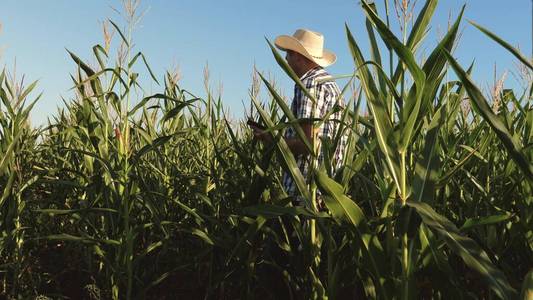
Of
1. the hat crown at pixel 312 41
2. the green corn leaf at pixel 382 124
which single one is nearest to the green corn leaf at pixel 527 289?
the green corn leaf at pixel 382 124

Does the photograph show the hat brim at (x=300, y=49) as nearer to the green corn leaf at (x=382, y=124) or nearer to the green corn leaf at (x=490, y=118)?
the green corn leaf at (x=382, y=124)

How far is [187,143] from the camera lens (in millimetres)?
4027

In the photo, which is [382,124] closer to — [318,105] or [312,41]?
[318,105]

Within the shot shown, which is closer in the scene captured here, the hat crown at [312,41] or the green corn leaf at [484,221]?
the green corn leaf at [484,221]

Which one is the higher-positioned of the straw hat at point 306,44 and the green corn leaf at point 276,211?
the straw hat at point 306,44

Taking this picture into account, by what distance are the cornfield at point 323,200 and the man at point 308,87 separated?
166 millimetres

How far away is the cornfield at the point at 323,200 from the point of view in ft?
4.76

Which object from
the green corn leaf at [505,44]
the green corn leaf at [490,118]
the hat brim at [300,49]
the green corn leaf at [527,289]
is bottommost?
the green corn leaf at [527,289]

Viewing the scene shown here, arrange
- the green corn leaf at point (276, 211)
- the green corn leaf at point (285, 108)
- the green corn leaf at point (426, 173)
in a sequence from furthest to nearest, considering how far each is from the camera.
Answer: the green corn leaf at point (285, 108)
the green corn leaf at point (276, 211)
the green corn leaf at point (426, 173)

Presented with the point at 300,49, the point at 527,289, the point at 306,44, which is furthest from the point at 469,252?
the point at 306,44

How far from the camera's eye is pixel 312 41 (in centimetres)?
295

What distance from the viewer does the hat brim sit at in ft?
9.29

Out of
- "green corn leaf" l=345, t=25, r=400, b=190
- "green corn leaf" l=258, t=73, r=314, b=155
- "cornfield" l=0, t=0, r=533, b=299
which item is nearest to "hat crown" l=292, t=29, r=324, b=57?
"cornfield" l=0, t=0, r=533, b=299

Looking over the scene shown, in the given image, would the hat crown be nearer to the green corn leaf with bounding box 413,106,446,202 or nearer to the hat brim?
the hat brim
